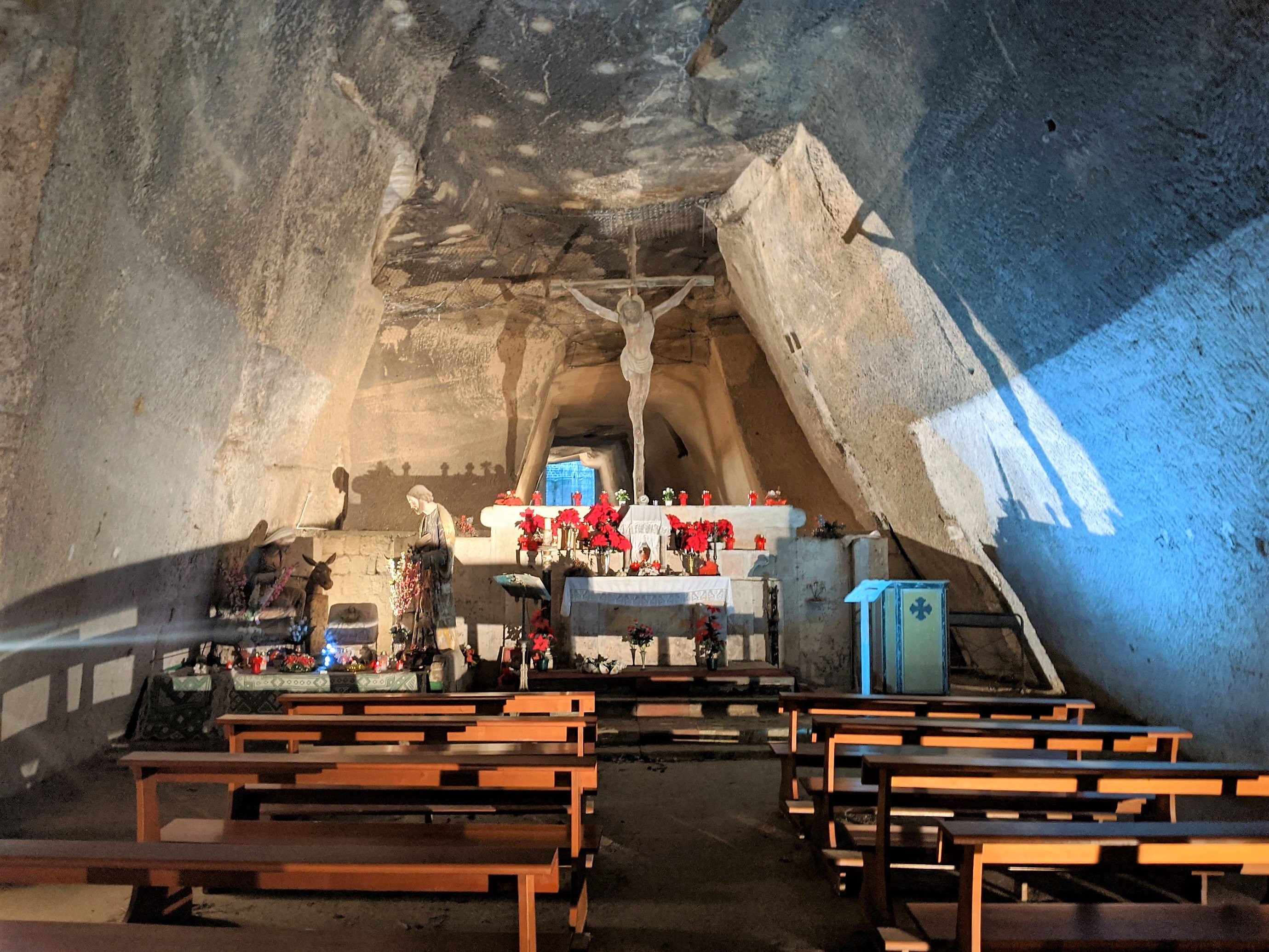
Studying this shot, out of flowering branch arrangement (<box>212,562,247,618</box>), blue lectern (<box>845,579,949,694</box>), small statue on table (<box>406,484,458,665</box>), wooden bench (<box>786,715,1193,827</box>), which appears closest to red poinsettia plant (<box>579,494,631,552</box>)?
small statue on table (<box>406,484,458,665</box>)

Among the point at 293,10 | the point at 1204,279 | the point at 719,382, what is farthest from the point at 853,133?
the point at 719,382

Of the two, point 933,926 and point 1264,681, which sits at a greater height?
point 1264,681

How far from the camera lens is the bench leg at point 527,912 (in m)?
2.29

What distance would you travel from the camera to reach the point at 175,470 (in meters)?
7.28

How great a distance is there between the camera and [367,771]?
11.3 ft

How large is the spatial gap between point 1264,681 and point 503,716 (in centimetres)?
446

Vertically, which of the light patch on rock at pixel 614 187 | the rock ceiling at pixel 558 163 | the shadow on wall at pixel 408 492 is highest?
the light patch on rock at pixel 614 187

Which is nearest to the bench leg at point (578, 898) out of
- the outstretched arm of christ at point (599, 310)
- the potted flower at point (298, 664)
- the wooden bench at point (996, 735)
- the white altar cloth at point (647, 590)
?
the wooden bench at point (996, 735)

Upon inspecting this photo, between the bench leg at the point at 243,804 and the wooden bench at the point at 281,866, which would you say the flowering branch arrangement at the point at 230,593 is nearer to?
the bench leg at the point at 243,804

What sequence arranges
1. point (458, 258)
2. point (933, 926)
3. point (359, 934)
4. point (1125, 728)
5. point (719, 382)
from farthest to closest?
1. point (719, 382)
2. point (458, 258)
3. point (1125, 728)
4. point (933, 926)
5. point (359, 934)

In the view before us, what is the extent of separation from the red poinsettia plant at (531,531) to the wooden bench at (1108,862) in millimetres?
7108

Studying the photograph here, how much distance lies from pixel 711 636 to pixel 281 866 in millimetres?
6887

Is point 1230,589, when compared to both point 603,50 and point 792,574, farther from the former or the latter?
point 603,50

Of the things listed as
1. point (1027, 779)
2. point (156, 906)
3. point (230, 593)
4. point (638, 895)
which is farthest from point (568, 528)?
point (1027, 779)
